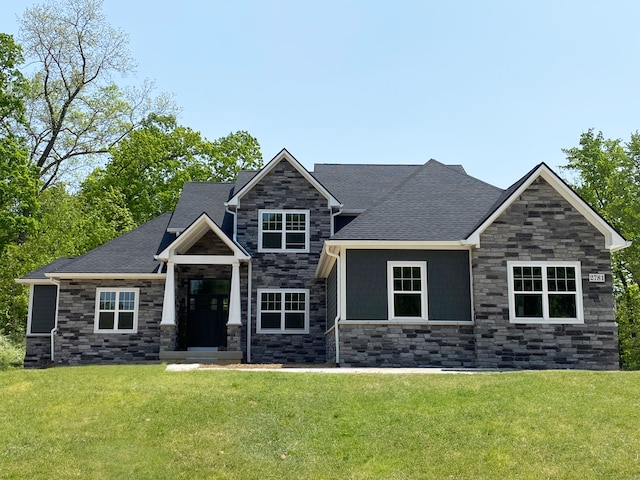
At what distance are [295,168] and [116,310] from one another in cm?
760

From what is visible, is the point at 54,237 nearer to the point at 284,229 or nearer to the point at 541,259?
the point at 284,229

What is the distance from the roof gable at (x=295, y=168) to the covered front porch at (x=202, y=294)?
1.49 m

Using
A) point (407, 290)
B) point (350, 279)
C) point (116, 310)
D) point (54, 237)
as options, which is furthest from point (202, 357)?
point (54, 237)

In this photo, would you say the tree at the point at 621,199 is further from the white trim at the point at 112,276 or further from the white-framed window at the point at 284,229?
the white trim at the point at 112,276

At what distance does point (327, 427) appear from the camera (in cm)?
1062

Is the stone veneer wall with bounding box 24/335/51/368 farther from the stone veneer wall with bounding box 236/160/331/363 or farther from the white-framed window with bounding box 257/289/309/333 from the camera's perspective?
the white-framed window with bounding box 257/289/309/333

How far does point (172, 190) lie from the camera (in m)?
39.0

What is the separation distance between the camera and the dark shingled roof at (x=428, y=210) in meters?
17.9

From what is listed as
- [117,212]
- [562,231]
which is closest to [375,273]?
[562,231]

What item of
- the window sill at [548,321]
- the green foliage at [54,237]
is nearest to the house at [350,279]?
the window sill at [548,321]

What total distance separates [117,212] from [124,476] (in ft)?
96.4

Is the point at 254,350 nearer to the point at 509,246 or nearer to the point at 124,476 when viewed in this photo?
the point at 509,246

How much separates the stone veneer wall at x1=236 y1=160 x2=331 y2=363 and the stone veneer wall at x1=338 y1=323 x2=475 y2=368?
417cm

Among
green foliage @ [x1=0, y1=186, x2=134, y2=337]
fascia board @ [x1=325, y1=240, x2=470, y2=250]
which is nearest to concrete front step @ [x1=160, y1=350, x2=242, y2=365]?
fascia board @ [x1=325, y1=240, x2=470, y2=250]
